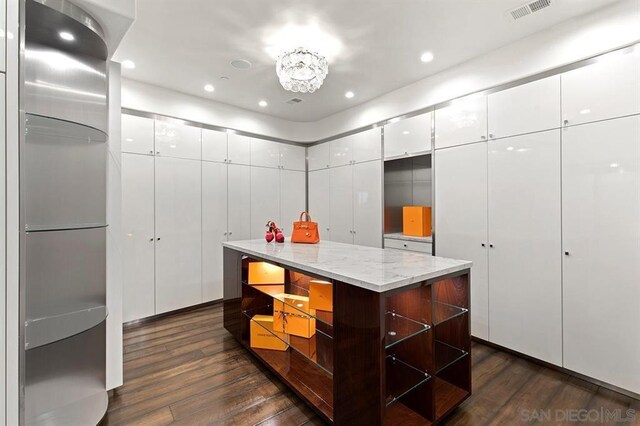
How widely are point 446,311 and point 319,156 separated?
3.78m

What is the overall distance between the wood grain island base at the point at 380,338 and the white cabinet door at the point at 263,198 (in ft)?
7.40

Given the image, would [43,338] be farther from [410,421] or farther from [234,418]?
[410,421]

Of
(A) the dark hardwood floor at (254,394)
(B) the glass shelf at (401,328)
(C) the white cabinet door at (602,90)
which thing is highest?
(C) the white cabinet door at (602,90)

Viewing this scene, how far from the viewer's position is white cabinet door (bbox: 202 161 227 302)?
4.19m

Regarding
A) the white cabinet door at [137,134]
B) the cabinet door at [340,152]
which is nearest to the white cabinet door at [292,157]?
the cabinet door at [340,152]

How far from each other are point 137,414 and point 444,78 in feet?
13.7

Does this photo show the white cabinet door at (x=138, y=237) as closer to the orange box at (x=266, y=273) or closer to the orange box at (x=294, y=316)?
the orange box at (x=266, y=273)

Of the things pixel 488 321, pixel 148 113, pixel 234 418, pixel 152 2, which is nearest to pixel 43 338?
pixel 234 418

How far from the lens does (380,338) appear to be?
1.49 metres

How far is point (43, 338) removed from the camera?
1576 millimetres

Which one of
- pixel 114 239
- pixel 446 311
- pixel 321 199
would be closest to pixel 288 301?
pixel 446 311

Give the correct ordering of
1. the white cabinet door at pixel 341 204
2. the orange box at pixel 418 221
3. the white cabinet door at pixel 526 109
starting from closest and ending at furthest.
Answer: the white cabinet door at pixel 526 109
the orange box at pixel 418 221
the white cabinet door at pixel 341 204

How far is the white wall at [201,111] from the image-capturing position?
3.59 metres

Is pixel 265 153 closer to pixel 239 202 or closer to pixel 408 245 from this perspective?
pixel 239 202
